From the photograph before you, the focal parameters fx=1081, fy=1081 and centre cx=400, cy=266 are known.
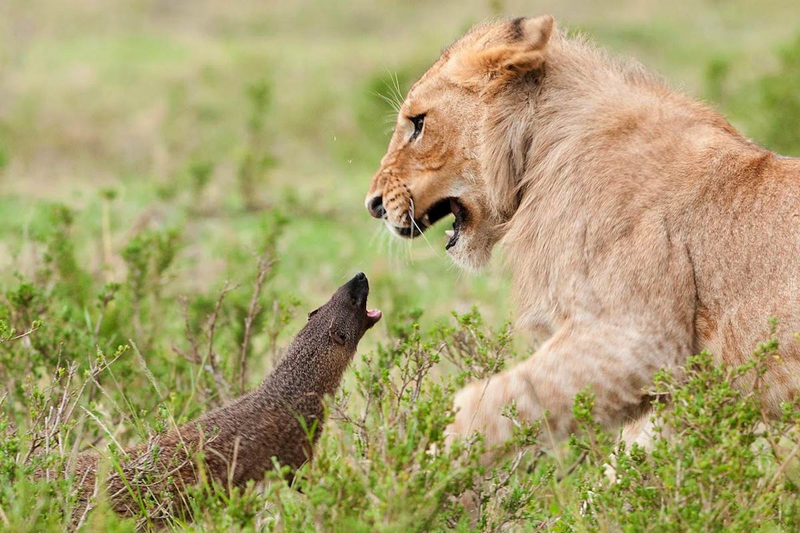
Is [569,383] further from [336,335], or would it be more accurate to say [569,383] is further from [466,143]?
[336,335]

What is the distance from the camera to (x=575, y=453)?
438 cm

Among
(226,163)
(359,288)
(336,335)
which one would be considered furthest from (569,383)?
(226,163)

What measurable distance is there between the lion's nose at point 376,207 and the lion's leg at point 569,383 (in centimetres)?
113

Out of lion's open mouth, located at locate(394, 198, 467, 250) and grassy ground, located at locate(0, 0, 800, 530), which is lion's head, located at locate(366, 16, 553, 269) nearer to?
lion's open mouth, located at locate(394, 198, 467, 250)

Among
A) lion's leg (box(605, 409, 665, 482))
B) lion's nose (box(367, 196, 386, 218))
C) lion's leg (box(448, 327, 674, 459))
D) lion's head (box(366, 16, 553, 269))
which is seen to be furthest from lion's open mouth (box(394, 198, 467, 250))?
lion's leg (box(605, 409, 665, 482))

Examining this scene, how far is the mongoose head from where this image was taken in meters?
4.83

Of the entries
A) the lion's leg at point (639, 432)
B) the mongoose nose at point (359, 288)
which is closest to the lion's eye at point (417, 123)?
the mongoose nose at point (359, 288)

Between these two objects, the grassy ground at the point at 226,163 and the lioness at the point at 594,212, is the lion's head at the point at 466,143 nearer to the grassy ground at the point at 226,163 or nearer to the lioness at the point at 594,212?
the lioness at the point at 594,212

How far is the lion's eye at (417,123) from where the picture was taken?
4.29m

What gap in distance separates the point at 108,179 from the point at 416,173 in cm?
955

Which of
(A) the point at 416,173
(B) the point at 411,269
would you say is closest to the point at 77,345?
(A) the point at 416,173

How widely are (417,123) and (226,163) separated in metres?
9.80

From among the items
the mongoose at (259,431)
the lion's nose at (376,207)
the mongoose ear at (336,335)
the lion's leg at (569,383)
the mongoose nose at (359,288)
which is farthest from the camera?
the mongoose nose at (359,288)

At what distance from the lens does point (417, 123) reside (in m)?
4.32
